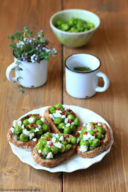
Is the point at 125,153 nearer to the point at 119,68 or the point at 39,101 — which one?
the point at 39,101

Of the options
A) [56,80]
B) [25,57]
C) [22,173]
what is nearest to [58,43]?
[56,80]

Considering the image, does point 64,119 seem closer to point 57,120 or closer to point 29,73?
point 57,120

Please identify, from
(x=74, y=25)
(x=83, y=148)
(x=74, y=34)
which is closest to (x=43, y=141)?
(x=83, y=148)

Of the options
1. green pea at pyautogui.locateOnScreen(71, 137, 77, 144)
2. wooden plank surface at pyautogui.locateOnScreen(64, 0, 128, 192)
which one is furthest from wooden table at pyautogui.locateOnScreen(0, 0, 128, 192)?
green pea at pyautogui.locateOnScreen(71, 137, 77, 144)

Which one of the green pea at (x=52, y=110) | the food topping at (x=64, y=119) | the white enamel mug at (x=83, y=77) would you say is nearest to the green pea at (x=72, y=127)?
the food topping at (x=64, y=119)

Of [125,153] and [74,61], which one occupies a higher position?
[74,61]
